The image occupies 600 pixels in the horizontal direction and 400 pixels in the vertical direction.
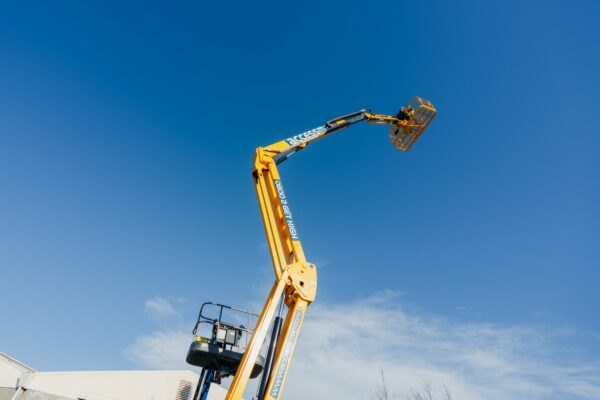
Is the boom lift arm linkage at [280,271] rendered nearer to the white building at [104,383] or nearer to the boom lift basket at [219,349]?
the boom lift basket at [219,349]

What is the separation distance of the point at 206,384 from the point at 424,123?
996cm

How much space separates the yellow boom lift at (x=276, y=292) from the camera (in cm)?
550

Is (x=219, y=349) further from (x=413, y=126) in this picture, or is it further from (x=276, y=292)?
(x=413, y=126)

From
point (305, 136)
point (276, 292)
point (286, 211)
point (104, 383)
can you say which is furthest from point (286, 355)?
point (104, 383)

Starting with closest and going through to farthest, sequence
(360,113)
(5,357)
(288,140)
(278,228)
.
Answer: (278,228)
(288,140)
(360,113)
(5,357)

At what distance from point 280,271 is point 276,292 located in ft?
2.12

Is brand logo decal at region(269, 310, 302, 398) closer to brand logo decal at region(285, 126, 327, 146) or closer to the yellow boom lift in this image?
the yellow boom lift

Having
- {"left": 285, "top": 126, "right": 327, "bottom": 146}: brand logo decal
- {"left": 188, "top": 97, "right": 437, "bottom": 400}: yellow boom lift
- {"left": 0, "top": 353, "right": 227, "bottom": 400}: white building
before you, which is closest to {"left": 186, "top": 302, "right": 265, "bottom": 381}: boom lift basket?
{"left": 188, "top": 97, "right": 437, "bottom": 400}: yellow boom lift

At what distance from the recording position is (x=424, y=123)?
11398mm

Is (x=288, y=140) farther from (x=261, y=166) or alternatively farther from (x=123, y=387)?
(x=123, y=387)

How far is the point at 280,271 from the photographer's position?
674 cm

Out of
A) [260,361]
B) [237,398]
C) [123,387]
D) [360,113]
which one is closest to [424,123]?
[360,113]

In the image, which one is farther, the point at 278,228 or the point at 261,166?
the point at 261,166

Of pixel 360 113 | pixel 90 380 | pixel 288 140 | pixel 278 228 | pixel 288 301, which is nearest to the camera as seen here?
pixel 288 301
